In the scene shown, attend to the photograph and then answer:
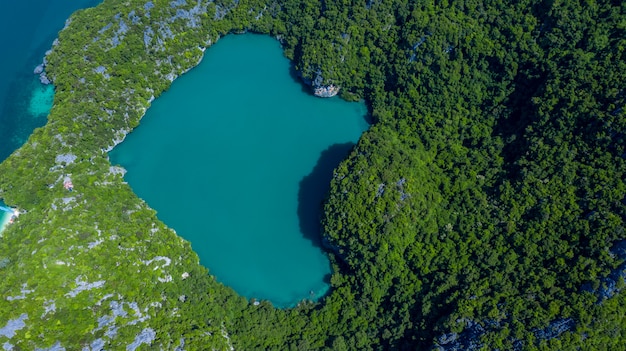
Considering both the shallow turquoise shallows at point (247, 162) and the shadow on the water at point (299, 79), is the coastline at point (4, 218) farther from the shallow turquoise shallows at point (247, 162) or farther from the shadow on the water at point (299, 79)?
the shadow on the water at point (299, 79)

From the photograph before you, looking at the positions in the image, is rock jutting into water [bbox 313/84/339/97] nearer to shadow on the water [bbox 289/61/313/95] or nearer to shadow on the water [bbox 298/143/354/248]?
shadow on the water [bbox 289/61/313/95]

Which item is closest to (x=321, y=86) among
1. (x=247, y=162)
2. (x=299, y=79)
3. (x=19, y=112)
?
(x=299, y=79)

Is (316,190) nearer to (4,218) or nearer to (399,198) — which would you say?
(399,198)

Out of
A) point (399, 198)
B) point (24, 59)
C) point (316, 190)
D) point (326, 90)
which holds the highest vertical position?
point (24, 59)

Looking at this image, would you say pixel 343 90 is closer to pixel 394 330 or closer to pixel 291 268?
pixel 291 268

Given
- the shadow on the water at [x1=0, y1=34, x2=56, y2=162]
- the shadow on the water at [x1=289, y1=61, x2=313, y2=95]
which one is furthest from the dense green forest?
the shadow on the water at [x1=0, y1=34, x2=56, y2=162]
